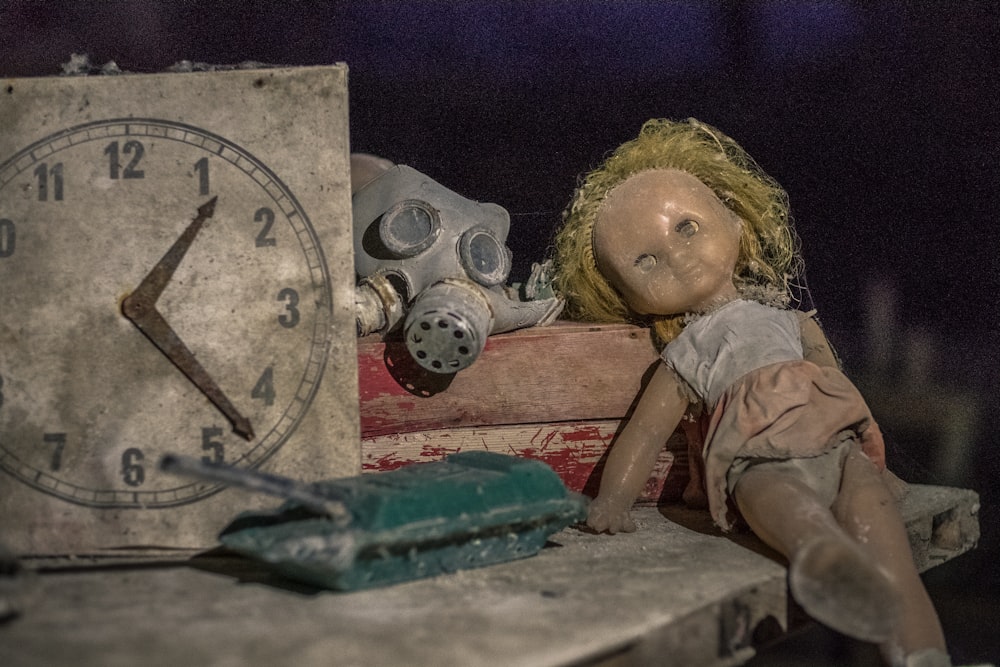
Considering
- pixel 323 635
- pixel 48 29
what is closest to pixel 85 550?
pixel 323 635

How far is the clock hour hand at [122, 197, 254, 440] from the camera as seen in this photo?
60.6 inches

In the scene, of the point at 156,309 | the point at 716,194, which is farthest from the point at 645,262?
the point at 156,309

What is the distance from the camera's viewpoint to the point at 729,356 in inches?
69.7

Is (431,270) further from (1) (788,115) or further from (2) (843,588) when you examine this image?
(1) (788,115)

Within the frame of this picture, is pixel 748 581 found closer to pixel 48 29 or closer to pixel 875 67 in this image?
pixel 875 67

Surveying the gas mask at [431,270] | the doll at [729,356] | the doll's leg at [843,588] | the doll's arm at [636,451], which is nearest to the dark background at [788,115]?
the doll at [729,356]

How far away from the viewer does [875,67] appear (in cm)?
228

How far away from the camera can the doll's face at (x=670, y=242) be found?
5.98 ft

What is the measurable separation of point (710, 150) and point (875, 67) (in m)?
0.64

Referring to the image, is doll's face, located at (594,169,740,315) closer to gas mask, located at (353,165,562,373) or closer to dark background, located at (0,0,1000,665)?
gas mask, located at (353,165,562,373)

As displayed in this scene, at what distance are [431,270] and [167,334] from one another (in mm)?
481

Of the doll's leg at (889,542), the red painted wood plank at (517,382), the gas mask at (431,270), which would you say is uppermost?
the gas mask at (431,270)

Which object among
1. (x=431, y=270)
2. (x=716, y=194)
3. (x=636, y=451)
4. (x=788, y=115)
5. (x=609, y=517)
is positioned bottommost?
(x=609, y=517)

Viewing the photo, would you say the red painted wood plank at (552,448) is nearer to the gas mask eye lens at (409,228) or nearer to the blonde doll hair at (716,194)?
the blonde doll hair at (716,194)
